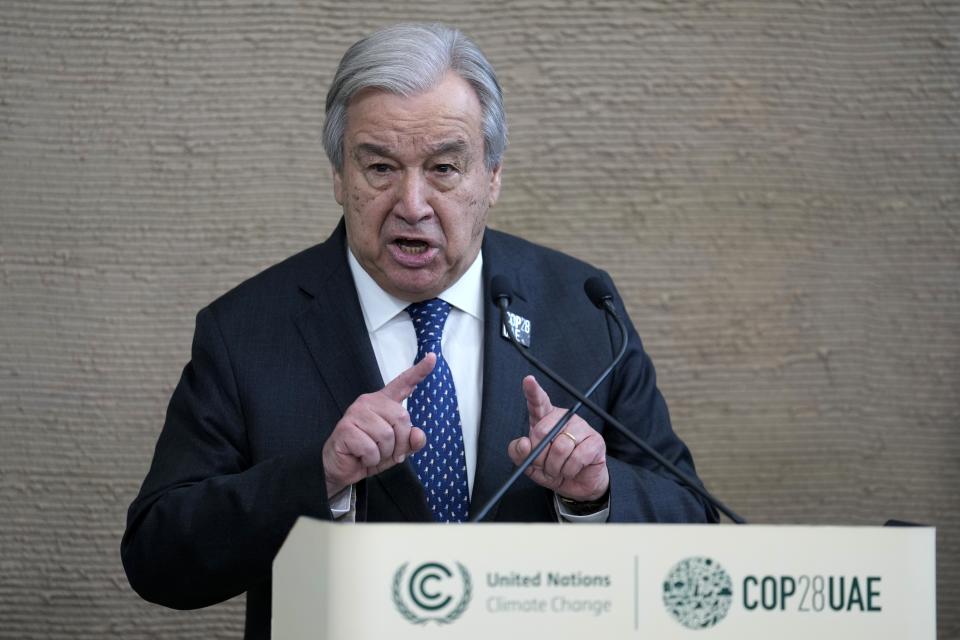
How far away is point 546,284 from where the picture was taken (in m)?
2.39

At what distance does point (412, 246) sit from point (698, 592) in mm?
974

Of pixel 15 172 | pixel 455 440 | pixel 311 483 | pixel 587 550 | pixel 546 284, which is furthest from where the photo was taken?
pixel 15 172

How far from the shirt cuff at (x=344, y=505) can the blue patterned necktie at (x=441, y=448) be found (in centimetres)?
16

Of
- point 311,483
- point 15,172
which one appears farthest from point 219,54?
point 311,483

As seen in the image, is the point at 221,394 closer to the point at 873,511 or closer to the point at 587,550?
the point at 587,550

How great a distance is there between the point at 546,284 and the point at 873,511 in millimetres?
1448

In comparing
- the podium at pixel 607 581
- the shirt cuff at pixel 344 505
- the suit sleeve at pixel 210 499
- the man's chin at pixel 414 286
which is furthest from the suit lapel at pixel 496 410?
the podium at pixel 607 581

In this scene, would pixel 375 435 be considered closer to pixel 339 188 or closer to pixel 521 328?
pixel 521 328

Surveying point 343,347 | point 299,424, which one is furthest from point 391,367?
point 299,424

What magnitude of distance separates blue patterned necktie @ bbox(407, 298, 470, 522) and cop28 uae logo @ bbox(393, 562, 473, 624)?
735 millimetres

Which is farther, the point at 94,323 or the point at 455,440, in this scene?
the point at 94,323

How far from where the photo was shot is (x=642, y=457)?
222cm

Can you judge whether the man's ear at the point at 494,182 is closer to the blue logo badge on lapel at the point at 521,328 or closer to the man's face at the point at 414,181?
the man's face at the point at 414,181

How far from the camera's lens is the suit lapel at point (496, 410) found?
2.06 metres
